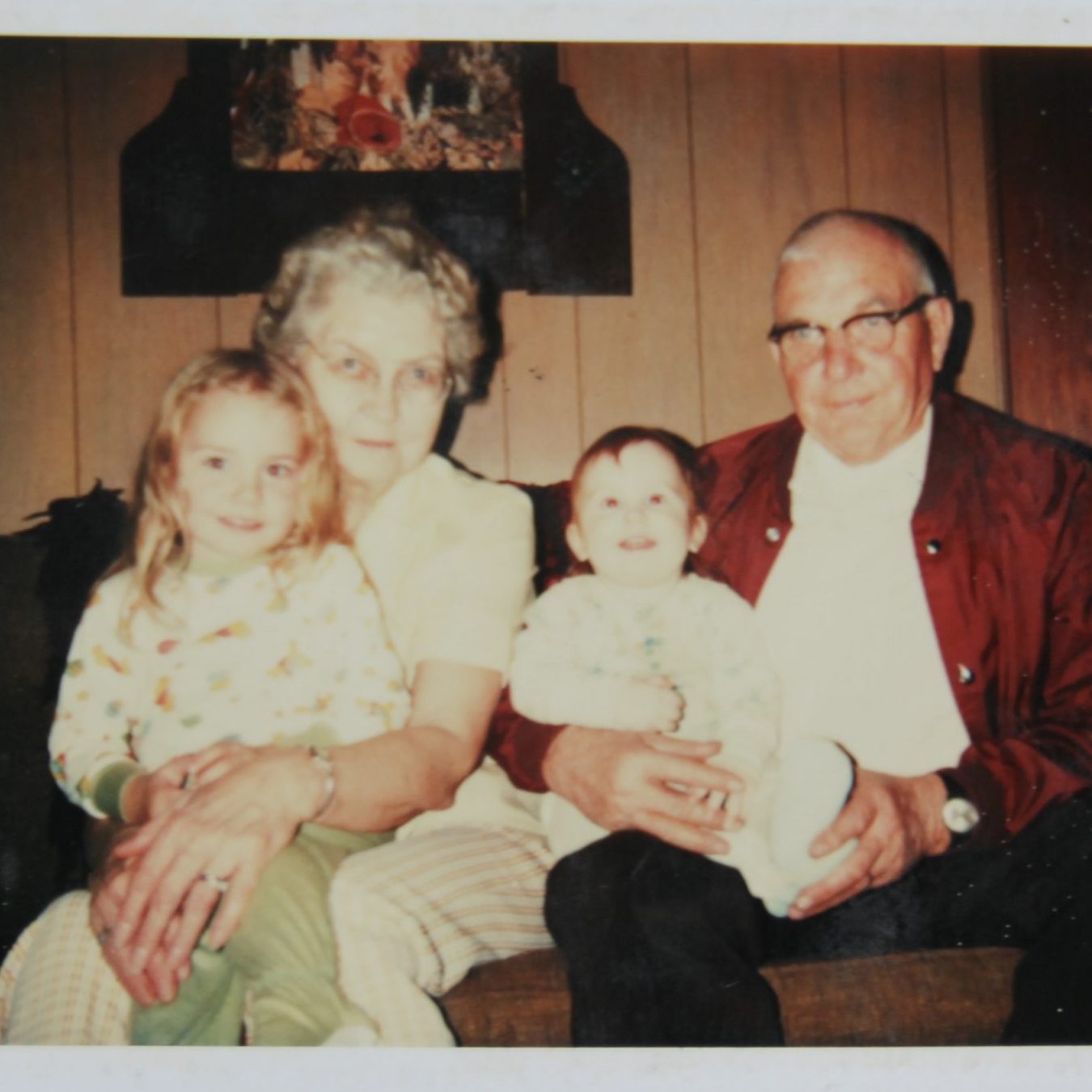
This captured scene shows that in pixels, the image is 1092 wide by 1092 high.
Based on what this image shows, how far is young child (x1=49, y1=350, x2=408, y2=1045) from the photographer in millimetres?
1156

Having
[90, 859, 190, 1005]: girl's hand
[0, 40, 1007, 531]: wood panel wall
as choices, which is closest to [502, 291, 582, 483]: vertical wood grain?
[0, 40, 1007, 531]: wood panel wall

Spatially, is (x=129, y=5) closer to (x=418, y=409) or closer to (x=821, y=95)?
(x=418, y=409)

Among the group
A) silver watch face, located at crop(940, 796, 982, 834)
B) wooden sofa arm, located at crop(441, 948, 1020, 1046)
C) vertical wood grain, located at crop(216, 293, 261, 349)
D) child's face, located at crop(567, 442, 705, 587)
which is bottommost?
wooden sofa arm, located at crop(441, 948, 1020, 1046)

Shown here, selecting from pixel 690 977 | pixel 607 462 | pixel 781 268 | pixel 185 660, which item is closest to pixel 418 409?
pixel 607 462

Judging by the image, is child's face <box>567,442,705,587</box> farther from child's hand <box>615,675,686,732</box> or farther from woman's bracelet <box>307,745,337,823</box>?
woman's bracelet <box>307,745,337,823</box>

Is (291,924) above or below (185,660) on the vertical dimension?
below

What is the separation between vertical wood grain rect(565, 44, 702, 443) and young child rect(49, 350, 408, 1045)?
42 cm

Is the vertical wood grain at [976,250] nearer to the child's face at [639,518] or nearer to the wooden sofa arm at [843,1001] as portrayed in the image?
the child's face at [639,518]

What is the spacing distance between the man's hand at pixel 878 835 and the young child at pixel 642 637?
0.29 ft

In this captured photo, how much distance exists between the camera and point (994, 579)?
1.24 metres

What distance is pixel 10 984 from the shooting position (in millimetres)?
Result: 1155

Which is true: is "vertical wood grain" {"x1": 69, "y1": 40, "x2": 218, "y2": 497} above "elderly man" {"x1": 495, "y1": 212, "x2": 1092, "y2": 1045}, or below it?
above

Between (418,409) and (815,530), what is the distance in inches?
21.7

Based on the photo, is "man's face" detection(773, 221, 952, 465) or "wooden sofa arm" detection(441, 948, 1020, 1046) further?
"man's face" detection(773, 221, 952, 465)
